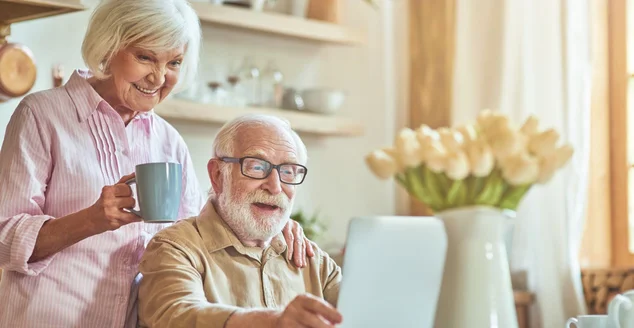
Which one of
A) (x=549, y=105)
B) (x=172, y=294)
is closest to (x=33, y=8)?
(x=172, y=294)

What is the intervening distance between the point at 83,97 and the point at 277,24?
2446 millimetres

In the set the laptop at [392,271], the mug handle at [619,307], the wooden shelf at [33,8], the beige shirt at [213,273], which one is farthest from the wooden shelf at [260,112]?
the laptop at [392,271]

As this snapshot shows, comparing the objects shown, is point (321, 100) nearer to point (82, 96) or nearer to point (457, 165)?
point (82, 96)

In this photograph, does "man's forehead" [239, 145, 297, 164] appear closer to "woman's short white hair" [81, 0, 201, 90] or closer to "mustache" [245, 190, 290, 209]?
"mustache" [245, 190, 290, 209]

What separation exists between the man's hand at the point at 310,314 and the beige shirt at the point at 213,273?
0.32 m

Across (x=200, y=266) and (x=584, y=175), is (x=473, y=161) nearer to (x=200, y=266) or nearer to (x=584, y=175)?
(x=200, y=266)

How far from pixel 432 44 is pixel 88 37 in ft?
9.65

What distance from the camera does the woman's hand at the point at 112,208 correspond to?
1.68m

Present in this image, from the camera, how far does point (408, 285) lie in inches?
53.0

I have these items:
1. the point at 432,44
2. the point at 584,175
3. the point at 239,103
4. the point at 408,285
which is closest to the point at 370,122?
the point at 432,44

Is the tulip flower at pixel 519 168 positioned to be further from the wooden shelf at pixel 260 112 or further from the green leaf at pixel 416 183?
the wooden shelf at pixel 260 112

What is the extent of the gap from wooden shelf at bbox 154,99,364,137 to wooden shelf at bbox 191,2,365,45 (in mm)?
370

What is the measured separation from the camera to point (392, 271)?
1.33 meters

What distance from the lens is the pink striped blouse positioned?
1.78 m
